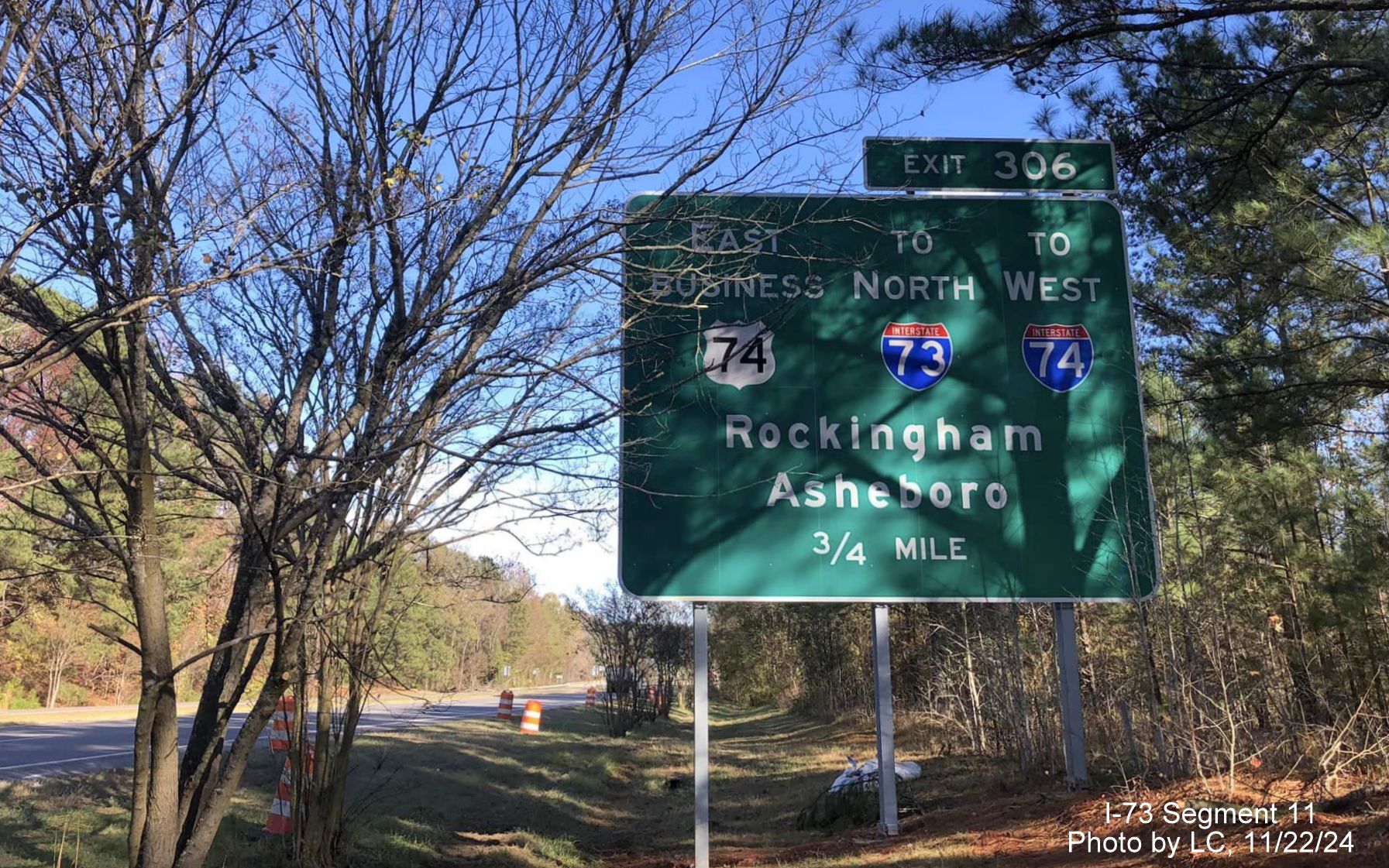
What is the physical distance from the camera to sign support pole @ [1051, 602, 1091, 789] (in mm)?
6898

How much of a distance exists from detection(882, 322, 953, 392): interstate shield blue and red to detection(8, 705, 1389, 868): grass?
9.71ft

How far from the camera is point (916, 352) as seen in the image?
6.85 metres

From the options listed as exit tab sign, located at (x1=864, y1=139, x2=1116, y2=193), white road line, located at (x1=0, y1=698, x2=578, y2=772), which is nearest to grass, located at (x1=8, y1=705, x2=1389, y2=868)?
white road line, located at (x1=0, y1=698, x2=578, y2=772)

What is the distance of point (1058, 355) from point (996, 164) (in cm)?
154

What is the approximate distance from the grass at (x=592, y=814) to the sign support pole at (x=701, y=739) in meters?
0.63

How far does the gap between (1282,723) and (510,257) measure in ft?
19.2

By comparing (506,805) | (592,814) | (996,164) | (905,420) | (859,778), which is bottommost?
(592,814)

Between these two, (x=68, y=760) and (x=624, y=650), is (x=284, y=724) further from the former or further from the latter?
(x=624, y=650)

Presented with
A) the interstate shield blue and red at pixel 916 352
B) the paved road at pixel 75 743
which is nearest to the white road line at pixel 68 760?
the paved road at pixel 75 743

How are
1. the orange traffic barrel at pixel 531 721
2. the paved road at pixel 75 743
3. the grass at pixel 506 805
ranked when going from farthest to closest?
1. the orange traffic barrel at pixel 531 721
2. the paved road at pixel 75 743
3. the grass at pixel 506 805

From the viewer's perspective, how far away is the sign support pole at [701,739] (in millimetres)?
6027

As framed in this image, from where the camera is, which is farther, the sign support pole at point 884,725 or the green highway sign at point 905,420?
the sign support pole at point 884,725

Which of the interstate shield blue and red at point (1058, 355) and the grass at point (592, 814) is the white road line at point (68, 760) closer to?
the grass at point (592, 814)

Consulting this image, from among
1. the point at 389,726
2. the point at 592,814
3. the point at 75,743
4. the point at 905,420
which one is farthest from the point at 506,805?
the point at 389,726
